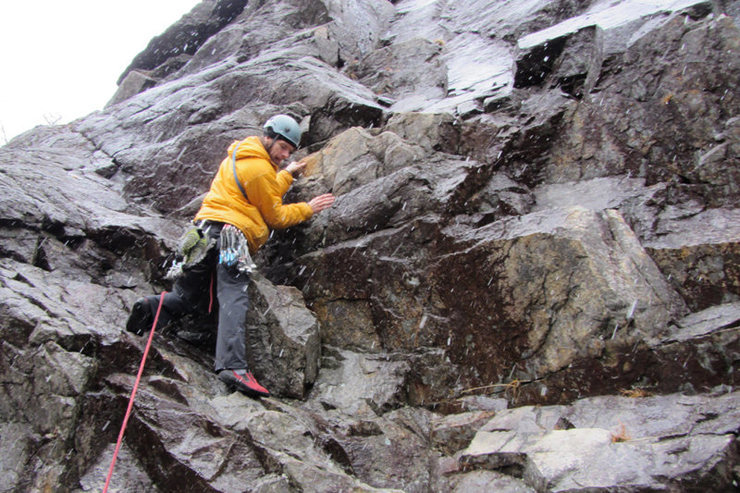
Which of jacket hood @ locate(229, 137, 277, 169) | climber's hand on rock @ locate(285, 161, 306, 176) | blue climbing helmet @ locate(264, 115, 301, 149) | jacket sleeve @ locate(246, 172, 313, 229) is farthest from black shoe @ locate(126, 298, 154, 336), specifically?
climber's hand on rock @ locate(285, 161, 306, 176)

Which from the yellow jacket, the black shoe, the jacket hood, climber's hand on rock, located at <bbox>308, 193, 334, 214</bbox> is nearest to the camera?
the black shoe

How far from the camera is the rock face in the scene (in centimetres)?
408

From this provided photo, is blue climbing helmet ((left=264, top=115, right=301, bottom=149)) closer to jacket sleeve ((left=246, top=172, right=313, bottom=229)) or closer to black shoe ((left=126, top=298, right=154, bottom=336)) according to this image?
jacket sleeve ((left=246, top=172, right=313, bottom=229))

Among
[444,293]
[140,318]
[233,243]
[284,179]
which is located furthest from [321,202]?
[140,318]

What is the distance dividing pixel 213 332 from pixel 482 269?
11.0 feet

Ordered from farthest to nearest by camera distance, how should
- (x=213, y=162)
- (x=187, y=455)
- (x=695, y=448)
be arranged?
1. (x=213, y=162)
2. (x=187, y=455)
3. (x=695, y=448)

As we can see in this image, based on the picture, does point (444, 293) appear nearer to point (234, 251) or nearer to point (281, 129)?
point (234, 251)

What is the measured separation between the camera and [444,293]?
558cm

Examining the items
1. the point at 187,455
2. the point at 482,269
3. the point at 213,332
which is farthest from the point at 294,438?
the point at 482,269

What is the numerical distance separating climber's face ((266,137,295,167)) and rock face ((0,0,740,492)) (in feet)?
3.30

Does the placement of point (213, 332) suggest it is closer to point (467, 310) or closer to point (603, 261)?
point (467, 310)

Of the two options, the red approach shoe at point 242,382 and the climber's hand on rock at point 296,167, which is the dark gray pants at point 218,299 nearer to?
the red approach shoe at point 242,382

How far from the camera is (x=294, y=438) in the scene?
4.42 meters

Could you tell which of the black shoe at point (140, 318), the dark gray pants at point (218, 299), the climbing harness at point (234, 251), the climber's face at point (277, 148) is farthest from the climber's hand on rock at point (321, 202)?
the black shoe at point (140, 318)
